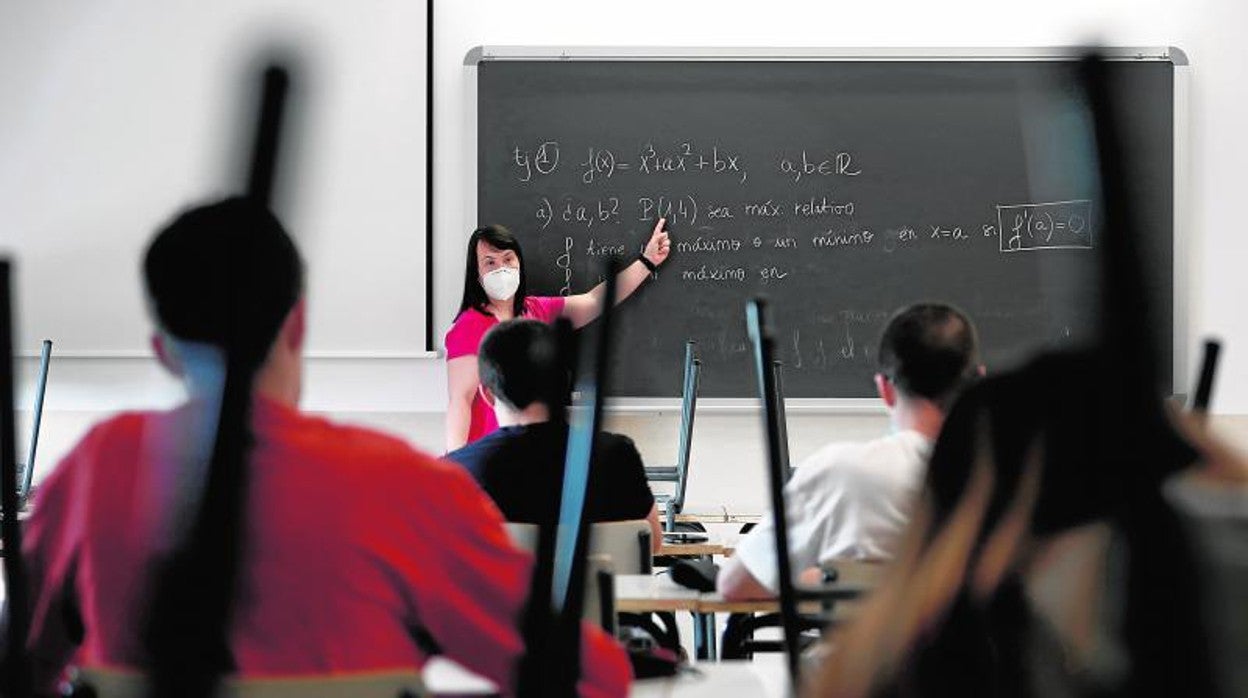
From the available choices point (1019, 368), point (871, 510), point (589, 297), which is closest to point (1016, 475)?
point (1019, 368)

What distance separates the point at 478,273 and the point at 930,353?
258cm

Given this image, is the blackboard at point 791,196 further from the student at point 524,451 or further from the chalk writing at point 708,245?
the student at point 524,451

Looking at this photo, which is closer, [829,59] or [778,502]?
[778,502]

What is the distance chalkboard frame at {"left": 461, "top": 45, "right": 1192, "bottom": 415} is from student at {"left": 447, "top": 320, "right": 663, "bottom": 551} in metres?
2.03

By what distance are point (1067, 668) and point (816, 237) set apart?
437 centimetres

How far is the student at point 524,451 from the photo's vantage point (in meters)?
2.62

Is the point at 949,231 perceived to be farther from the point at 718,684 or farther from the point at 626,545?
the point at 718,684

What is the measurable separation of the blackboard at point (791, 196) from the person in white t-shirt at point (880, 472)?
2701 millimetres

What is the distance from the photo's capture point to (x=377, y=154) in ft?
16.2

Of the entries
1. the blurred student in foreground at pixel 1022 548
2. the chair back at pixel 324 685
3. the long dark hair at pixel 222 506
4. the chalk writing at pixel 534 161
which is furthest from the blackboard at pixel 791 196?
the long dark hair at pixel 222 506

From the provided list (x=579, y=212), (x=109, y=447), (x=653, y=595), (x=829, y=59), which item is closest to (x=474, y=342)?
(x=579, y=212)

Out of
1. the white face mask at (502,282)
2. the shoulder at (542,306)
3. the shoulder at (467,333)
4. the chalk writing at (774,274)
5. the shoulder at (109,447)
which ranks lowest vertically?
the shoulder at (109,447)

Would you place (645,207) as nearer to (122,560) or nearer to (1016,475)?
(122,560)

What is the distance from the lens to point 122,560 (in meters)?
1.17
